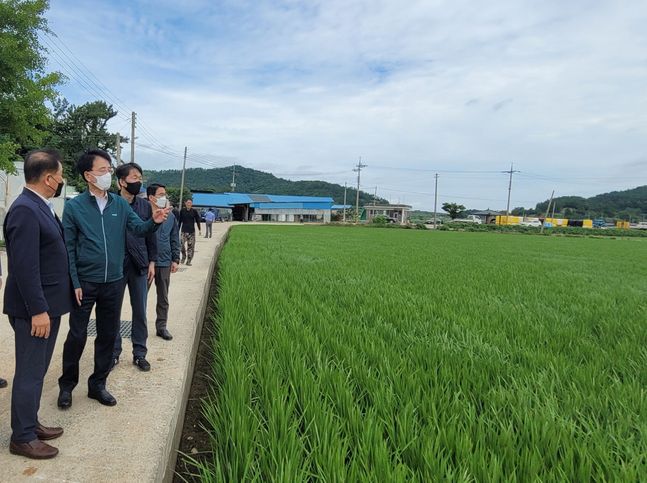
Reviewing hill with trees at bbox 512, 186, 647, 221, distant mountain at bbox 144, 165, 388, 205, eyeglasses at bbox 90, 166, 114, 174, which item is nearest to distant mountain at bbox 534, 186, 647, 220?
hill with trees at bbox 512, 186, 647, 221

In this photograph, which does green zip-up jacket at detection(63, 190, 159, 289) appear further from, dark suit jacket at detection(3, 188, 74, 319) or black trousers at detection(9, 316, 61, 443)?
black trousers at detection(9, 316, 61, 443)

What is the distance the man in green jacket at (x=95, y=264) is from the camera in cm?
257

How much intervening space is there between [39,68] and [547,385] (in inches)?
498

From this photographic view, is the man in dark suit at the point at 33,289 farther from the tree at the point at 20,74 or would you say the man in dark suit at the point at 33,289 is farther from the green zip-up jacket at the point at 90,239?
the tree at the point at 20,74

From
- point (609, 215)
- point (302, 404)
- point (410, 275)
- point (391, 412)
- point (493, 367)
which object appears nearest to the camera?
point (391, 412)

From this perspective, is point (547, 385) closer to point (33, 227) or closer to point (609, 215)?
point (33, 227)

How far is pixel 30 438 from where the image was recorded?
2096 millimetres

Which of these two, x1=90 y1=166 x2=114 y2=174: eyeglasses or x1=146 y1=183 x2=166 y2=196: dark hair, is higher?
x1=90 y1=166 x2=114 y2=174: eyeglasses

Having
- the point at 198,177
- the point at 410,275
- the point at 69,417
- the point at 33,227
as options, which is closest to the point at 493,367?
the point at 69,417

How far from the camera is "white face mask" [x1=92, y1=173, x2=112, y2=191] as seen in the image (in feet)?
8.45

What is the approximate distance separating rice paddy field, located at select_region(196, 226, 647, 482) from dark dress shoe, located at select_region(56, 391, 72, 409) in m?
0.89

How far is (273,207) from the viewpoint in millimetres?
60125

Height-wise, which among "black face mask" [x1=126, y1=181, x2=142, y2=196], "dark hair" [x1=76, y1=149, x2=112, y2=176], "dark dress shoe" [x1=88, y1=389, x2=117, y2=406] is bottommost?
"dark dress shoe" [x1=88, y1=389, x2=117, y2=406]

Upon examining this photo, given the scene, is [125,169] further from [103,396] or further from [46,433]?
[46,433]
